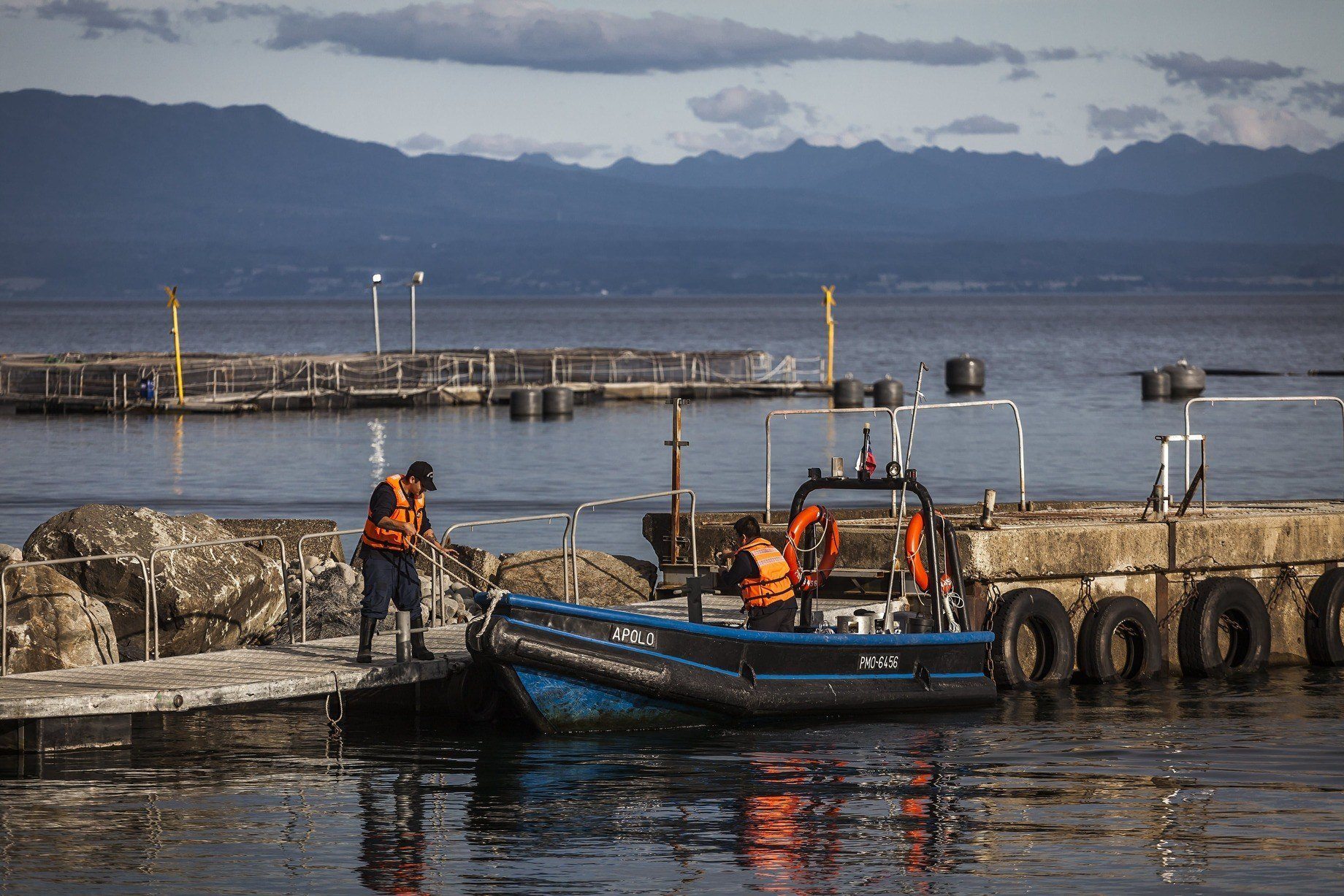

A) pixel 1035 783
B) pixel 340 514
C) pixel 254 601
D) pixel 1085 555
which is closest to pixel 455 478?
pixel 340 514

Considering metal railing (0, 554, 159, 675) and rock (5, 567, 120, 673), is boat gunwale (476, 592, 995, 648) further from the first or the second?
rock (5, 567, 120, 673)

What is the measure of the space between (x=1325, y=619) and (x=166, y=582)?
12953 millimetres

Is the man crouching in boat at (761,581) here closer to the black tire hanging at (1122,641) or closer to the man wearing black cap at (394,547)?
the man wearing black cap at (394,547)

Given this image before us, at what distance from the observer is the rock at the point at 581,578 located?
22.3 metres

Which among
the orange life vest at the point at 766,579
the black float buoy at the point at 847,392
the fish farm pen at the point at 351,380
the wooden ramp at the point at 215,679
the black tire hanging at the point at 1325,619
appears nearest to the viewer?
the wooden ramp at the point at 215,679

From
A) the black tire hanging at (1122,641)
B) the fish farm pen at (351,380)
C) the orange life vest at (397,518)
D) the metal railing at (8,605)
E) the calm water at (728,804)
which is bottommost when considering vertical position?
the calm water at (728,804)

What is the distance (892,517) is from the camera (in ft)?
72.1

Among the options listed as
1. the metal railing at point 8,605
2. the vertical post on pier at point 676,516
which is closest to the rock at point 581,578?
the vertical post on pier at point 676,516

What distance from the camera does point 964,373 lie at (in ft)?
302

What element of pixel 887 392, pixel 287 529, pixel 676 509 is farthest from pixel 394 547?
pixel 887 392

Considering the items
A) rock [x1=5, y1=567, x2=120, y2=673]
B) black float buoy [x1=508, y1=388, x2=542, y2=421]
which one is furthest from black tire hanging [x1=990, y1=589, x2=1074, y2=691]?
black float buoy [x1=508, y1=388, x2=542, y2=421]

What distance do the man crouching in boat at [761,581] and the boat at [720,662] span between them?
263mm

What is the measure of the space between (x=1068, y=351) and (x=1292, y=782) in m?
140

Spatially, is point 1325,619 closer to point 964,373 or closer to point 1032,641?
point 1032,641
